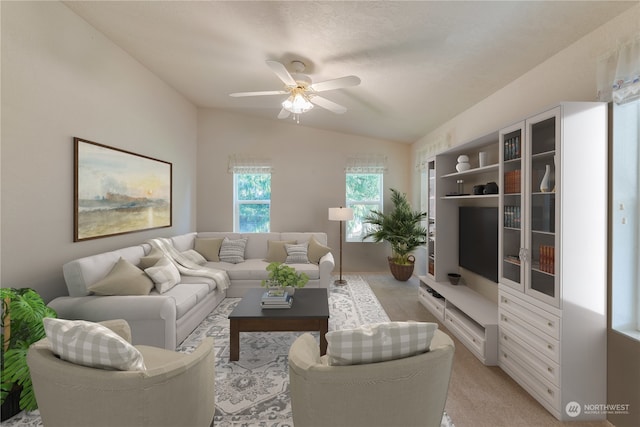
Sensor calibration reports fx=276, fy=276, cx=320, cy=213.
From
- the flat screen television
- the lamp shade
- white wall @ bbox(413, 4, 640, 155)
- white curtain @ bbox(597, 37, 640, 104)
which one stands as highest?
white wall @ bbox(413, 4, 640, 155)

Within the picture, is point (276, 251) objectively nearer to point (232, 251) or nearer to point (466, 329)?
point (232, 251)

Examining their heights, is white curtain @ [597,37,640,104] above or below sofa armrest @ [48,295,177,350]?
above

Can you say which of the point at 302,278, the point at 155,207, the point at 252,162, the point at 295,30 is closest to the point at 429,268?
the point at 302,278

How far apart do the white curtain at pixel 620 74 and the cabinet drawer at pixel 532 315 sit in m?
1.40

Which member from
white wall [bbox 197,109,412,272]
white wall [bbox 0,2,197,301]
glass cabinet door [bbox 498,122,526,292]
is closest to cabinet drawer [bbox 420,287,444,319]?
glass cabinet door [bbox 498,122,526,292]

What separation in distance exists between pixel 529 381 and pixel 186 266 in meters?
3.68

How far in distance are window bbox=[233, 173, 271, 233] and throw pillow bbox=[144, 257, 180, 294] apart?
2371mm

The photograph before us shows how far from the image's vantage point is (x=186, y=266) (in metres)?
3.62

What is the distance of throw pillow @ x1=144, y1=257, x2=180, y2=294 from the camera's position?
282 centimetres

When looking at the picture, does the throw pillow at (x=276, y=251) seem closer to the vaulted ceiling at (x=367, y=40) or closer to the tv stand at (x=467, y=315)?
the tv stand at (x=467, y=315)

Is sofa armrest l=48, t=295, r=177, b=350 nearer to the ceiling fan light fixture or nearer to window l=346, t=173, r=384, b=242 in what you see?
the ceiling fan light fixture

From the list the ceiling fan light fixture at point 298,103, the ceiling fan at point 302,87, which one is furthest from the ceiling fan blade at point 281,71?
the ceiling fan light fixture at point 298,103

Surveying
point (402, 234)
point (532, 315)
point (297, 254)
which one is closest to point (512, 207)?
point (532, 315)

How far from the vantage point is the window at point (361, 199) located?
18.4 feet
